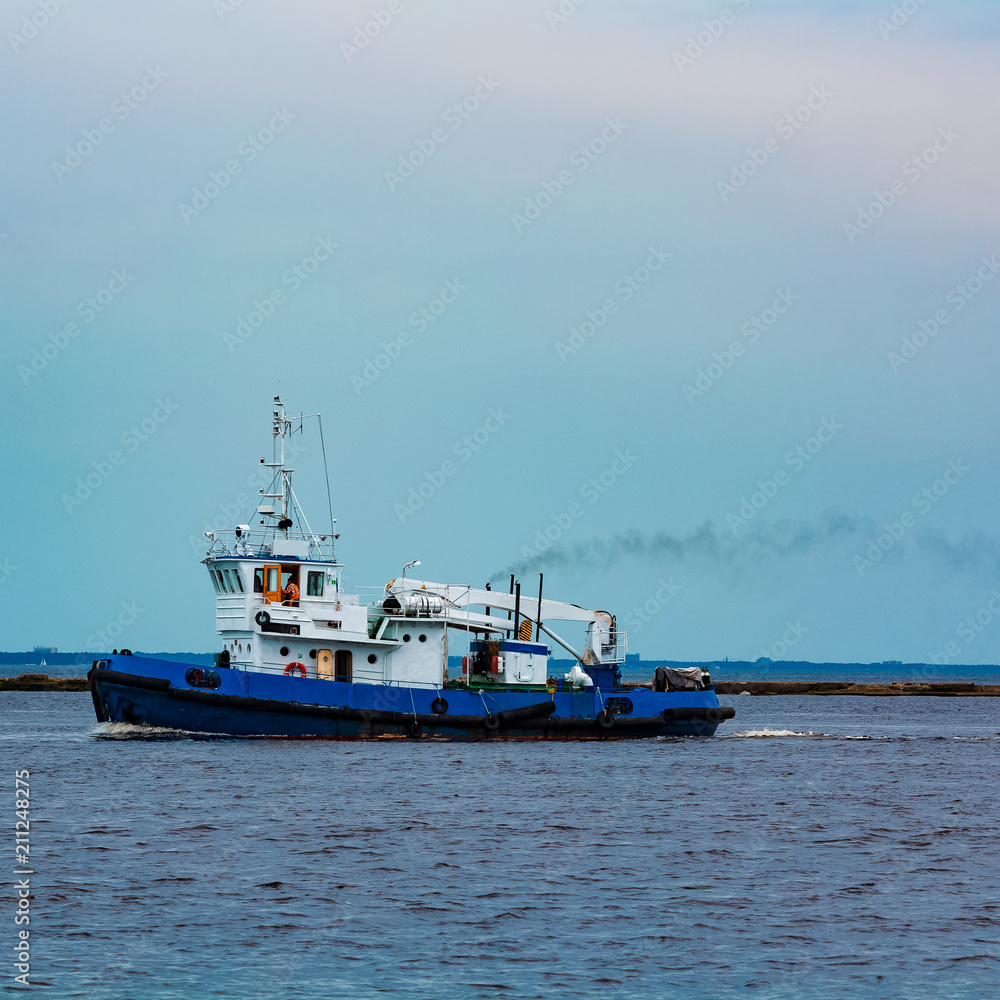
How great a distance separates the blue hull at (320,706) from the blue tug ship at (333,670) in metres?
0.04

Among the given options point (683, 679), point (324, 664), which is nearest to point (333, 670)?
point (324, 664)

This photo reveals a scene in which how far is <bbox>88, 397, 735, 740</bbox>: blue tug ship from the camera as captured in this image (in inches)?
1369

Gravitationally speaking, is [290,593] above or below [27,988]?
above

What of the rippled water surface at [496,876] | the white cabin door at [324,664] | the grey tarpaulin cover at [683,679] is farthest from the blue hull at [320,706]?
the grey tarpaulin cover at [683,679]

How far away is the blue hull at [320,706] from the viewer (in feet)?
114

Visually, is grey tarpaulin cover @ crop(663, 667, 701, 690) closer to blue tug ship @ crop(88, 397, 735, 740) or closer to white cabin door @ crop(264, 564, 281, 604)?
blue tug ship @ crop(88, 397, 735, 740)

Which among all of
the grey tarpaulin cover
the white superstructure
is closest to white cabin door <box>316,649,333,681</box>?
the white superstructure

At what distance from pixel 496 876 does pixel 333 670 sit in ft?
57.6

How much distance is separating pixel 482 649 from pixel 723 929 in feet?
75.4

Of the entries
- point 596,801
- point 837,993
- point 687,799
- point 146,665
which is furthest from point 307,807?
point 837,993

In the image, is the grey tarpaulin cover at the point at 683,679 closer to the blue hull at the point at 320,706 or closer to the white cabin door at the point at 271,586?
the blue hull at the point at 320,706

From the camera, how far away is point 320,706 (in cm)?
3538

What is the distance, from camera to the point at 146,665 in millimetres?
34875

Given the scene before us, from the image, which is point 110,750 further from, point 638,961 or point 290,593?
point 638,961
